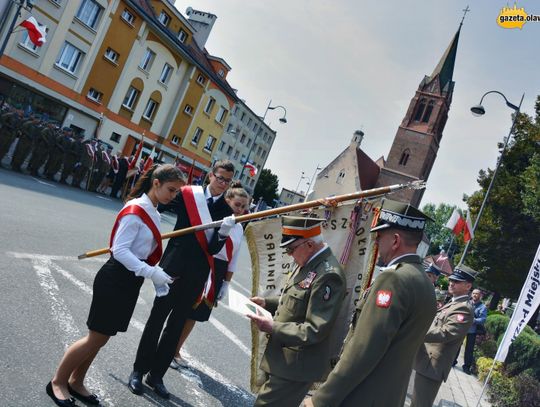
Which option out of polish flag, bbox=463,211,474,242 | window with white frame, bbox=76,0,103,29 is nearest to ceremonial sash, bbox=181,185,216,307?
polish flag, bbox=463,211,474,242

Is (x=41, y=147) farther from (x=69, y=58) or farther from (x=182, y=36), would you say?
(x=182, y=36)

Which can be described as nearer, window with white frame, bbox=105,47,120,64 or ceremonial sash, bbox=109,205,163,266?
ceremonial sash, bbox=109,205,163,266

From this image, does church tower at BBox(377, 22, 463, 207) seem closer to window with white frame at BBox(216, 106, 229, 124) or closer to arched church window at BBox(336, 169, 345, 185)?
arched church window at BBox(336, 169, 345, 185)

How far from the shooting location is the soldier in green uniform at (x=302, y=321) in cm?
296

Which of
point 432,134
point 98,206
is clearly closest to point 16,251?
point 98,206

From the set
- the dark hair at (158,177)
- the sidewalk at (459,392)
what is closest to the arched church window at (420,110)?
the sidewalk at (459,392)

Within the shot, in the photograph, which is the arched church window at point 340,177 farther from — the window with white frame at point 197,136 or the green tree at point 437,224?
the green tree at point 437,224

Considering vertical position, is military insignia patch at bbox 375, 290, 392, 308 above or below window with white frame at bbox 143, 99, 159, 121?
below

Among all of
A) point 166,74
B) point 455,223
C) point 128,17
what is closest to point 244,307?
point 455,223

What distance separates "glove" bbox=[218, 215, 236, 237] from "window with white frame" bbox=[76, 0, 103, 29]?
25.7m

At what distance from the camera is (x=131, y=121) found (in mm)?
32344

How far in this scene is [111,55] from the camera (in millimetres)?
28734

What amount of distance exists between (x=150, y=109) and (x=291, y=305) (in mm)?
33568

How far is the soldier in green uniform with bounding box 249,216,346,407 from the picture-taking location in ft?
9.70
